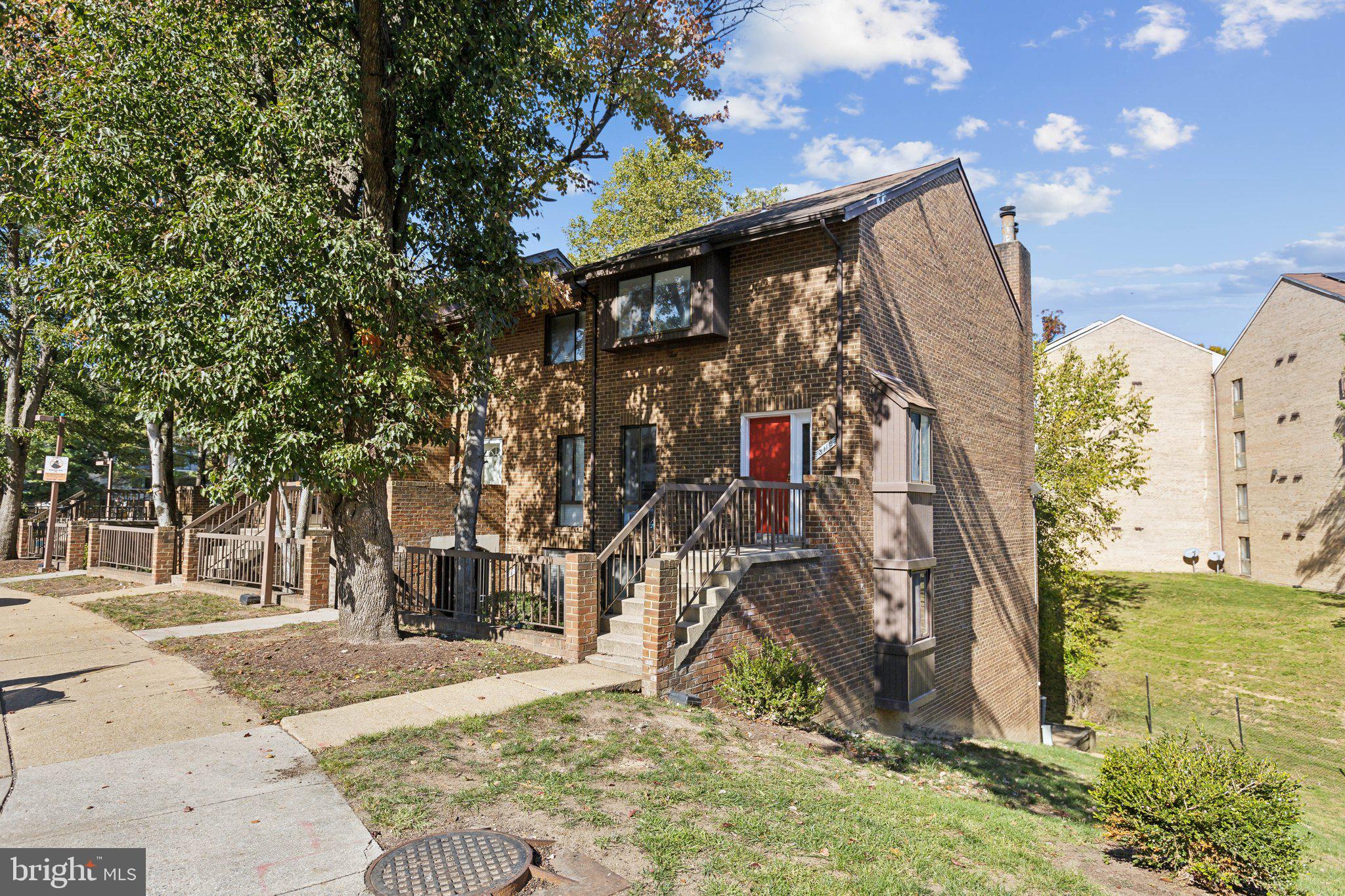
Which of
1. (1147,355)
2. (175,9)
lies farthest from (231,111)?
(1147,355)

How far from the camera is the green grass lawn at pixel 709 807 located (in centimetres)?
459

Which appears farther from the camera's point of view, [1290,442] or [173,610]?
[1290,442]

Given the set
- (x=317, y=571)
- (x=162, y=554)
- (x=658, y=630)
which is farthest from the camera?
(x=162, y=554)

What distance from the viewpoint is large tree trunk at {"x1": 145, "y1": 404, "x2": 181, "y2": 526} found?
2150 cm

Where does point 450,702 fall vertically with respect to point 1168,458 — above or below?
below

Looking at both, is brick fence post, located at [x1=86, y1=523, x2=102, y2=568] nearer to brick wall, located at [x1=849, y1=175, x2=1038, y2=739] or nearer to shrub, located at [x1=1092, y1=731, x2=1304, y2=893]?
brick wall, located at [x1=849, y1=175, x2=1038, y2=739]

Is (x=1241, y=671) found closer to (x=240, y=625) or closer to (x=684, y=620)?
(x=684, y=620)

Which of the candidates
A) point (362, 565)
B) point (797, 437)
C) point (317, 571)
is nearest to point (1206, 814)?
point (797, 437)

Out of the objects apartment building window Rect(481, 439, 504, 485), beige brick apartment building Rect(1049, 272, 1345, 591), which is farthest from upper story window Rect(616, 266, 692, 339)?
beige brick apartment building Rect(1049, 272, 1345, 591)

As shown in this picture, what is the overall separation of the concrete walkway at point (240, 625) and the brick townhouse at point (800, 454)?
3.29 metres

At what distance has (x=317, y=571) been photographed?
46.0ft

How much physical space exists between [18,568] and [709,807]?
23838mm

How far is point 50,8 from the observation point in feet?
38.6

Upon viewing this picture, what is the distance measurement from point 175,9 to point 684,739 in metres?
10.3
